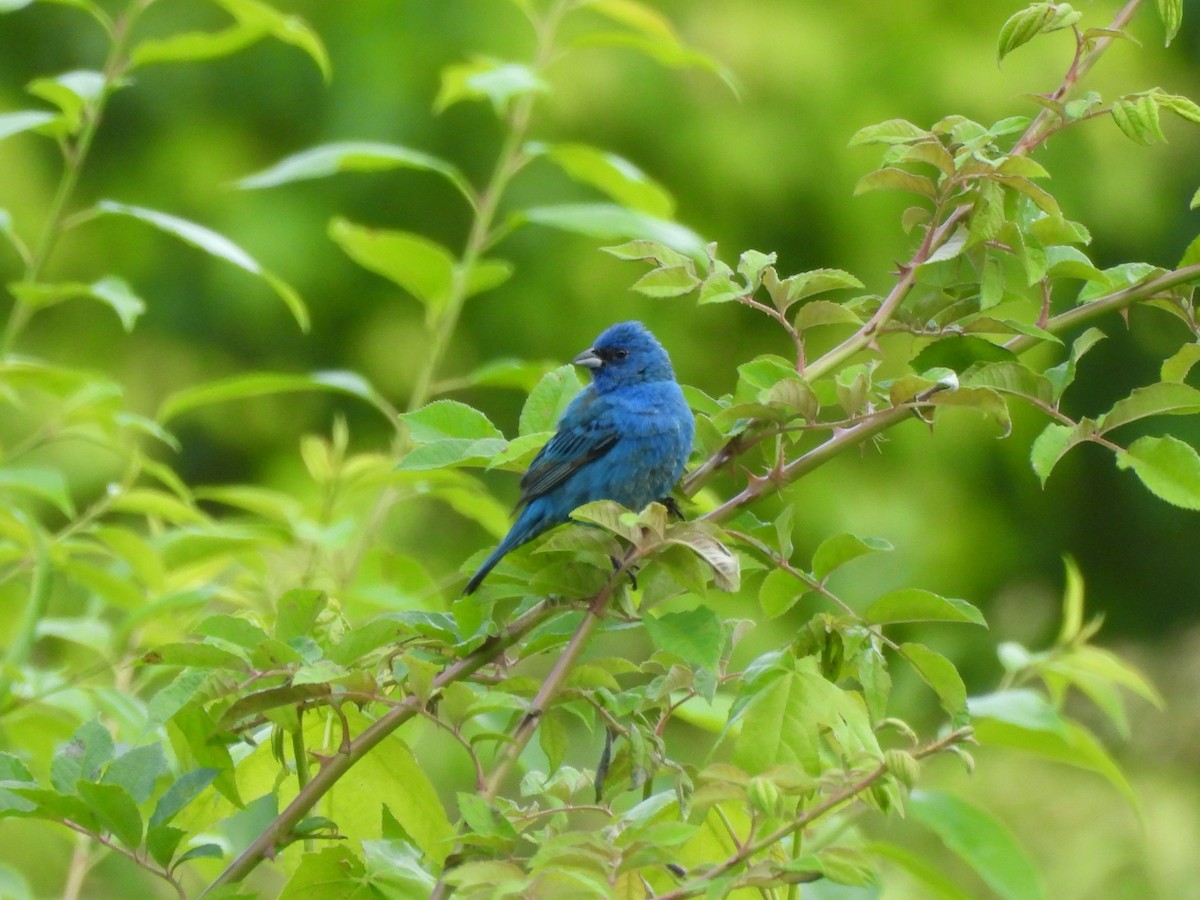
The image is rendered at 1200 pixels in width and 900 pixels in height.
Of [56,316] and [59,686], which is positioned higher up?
[59,686]

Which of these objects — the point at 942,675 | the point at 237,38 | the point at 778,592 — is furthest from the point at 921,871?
the point at 237,38

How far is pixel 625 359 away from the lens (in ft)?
10.3

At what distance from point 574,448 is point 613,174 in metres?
0.53

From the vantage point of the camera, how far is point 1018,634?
19.8 feet

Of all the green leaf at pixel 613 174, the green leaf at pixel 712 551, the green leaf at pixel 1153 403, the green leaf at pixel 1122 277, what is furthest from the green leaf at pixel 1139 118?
the green leaf at pixel 613 174

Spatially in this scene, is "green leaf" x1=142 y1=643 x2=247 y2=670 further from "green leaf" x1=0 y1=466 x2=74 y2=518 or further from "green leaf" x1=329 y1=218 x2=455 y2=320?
"green leaf" x1=329 y1=218 x2=455 y2=320

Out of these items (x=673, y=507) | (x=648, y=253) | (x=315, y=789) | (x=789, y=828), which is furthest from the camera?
(x=673, y=507)

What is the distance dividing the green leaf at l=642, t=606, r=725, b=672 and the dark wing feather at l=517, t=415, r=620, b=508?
4.25ft

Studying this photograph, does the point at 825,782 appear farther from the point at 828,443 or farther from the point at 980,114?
the point at 980,114

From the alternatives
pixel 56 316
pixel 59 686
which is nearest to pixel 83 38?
pixel 56 316

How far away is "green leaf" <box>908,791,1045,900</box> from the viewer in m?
1.55

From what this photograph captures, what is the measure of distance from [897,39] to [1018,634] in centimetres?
253

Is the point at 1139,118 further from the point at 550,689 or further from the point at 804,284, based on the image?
the point at 550,689

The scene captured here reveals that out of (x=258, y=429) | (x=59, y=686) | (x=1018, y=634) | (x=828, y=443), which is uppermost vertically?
(x=828, y=443)
